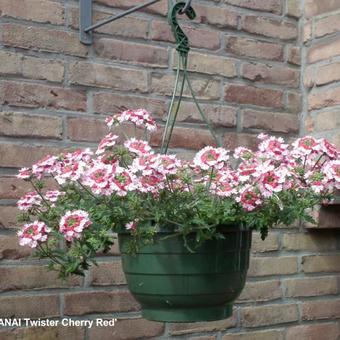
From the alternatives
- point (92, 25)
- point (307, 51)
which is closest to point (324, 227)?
point (307, 51)

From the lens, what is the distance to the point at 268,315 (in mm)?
1989

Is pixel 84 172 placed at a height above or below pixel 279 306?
above

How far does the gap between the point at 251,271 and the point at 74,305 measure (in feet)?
1.84

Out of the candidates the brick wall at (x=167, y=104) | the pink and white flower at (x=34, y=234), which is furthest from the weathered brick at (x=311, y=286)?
the pink and white flower at (x=34, y=234)

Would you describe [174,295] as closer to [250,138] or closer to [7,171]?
[7,171]

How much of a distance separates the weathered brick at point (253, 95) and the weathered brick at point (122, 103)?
233 millimetres

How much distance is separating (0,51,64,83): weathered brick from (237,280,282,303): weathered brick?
827 millimetres

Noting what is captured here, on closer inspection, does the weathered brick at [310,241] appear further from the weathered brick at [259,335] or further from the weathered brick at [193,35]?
the weathered brick at [193,35]

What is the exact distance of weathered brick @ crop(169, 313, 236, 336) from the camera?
1.84 meters

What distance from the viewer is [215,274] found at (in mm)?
1236

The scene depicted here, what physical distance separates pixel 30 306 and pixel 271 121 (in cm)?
92

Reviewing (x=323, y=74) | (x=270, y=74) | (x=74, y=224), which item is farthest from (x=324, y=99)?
(x=74, y=224)

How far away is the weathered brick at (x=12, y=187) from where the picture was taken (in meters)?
1.62

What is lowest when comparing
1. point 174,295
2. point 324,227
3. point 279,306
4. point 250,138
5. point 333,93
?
point 279,306
